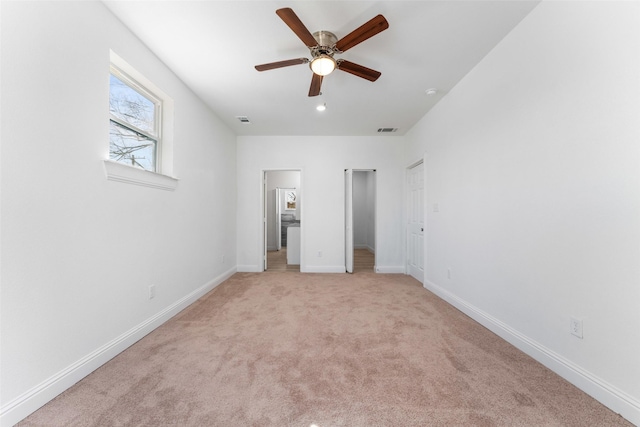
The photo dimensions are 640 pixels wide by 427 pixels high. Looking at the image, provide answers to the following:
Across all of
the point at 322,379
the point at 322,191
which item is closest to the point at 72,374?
the point at 322,379

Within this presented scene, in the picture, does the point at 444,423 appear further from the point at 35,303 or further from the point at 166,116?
the point at 166,116

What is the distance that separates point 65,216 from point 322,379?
192 centimetres

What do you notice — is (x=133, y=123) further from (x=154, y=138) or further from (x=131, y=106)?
(x=154, y=138)

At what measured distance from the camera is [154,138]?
2629 mm

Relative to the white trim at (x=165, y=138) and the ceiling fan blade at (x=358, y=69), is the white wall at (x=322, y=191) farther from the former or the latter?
the ceiling fan blade at (x=358, y=69)

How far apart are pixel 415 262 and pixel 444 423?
10.7 feet

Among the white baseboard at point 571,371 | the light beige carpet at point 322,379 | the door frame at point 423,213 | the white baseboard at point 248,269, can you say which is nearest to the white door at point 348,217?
the door frame at point 423,213

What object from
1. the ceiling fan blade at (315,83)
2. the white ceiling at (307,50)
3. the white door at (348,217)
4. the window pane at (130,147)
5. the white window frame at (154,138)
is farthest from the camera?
the white door at (348,217)

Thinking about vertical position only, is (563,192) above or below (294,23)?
below

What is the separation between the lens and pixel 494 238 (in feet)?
7.73

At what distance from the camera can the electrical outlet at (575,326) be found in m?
1.60

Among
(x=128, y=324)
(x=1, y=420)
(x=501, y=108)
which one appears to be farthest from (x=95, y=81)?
(x=501, y=108)

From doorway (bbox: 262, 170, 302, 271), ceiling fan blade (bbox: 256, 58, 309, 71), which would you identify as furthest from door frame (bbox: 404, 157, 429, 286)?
doorway (bbox: 262, 170, 302, 271)

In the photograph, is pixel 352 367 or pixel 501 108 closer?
pixel 352 367
